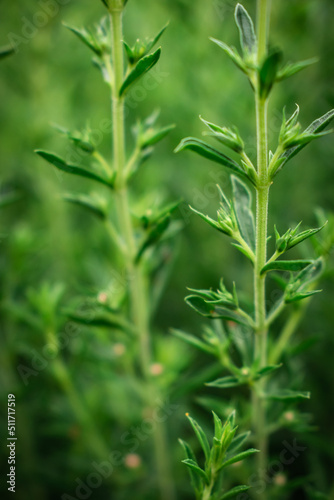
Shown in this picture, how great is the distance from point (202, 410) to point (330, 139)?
1.55m

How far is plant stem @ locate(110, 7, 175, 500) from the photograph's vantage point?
3.59 ft

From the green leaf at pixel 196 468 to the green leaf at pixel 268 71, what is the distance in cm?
78

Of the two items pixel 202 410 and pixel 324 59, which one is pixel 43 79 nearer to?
pixel 324 59

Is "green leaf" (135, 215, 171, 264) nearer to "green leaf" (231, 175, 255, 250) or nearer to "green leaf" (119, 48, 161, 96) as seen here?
"green leaf" (231, 175, 255, 250)

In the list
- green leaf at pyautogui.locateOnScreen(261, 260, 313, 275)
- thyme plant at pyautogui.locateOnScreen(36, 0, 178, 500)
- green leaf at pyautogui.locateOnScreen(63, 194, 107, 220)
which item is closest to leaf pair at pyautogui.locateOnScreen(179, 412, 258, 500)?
green leaf at pyautogui.locateOnScreen(261, 260, 313, 275)

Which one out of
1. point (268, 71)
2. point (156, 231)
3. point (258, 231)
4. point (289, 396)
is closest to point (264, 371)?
point (289, 396)

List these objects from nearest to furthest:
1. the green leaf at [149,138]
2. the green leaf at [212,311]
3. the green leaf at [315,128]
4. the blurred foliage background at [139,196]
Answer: the green leaf at [315,128]
the green leaf at [212,311]
the green leaf at [149,138]
the blurred foliage background at [139,196]

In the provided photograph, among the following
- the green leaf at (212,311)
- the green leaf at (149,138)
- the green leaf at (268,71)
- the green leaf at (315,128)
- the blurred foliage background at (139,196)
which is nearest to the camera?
the green leaf at (268,71)

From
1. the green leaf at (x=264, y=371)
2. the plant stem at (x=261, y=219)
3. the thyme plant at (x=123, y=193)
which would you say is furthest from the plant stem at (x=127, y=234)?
the green leaf at (x=264, y=371)

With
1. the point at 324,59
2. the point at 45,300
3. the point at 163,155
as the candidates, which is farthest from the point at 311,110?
the point at 45,300

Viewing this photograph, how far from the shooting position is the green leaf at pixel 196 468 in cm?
97

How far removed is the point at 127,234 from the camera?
1.36m

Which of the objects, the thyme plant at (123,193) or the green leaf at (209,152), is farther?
the thyme plant at (123,193)

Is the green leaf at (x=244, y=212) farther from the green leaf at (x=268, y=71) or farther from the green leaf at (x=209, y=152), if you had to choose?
the green leaf at (x=268, y=71)
